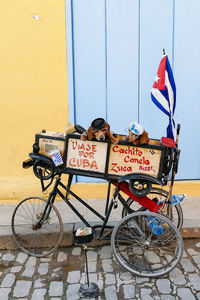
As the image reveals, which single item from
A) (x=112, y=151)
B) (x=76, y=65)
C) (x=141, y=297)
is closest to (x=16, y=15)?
(x=76, y=65)

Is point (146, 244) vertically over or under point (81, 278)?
over

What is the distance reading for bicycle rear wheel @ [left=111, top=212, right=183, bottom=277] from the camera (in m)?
3.03

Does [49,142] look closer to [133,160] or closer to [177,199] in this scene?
[133,160]

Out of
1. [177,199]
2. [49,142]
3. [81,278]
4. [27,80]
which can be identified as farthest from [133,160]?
[27,80]

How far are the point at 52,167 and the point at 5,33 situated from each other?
7.19 ft

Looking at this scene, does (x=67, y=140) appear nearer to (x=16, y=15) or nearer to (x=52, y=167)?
(x=52, y=167)

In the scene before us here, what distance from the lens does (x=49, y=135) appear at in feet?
10.2

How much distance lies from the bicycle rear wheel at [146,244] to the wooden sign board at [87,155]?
544mm

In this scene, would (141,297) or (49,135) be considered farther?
(49,135)

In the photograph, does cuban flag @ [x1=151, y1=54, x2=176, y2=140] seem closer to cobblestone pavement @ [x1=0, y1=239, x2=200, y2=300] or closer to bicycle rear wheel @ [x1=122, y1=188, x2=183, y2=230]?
bicycle rear wheel @ [x1=122, y1=188, x2=183, y2=230]

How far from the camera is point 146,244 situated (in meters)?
3.16

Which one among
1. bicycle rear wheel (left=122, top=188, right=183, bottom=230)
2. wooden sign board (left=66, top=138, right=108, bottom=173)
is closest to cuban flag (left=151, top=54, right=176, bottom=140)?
wooden sign board (left=66, top=138, right=108, bottom=173)

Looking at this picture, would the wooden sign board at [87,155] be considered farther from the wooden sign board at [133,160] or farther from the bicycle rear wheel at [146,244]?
the bicycle rear wheel at [146,244]

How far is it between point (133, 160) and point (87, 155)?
416 millimetres
